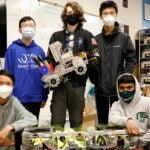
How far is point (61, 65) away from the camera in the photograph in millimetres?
2334

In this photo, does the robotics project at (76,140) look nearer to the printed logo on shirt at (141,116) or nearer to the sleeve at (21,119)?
the sleeve at (21,119)

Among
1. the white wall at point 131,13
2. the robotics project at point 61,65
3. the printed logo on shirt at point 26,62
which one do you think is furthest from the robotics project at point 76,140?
the white wall at point 131,13

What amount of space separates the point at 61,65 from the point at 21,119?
569 millimetres

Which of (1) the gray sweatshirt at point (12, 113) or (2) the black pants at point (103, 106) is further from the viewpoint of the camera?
(2) the black pants at point (103, 106)

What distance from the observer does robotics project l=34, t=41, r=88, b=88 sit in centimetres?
232

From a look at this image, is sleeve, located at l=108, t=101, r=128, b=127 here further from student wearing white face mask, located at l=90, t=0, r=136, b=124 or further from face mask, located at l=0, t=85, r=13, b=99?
face mask, located at l=0, t=85, r=13, b=99

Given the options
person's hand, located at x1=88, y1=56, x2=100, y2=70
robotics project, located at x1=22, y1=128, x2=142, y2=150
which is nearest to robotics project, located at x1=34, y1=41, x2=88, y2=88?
person's hand, located at x1=88, y1=56, x2=100, y2=70

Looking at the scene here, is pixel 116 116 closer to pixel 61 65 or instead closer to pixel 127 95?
pixel 127 95

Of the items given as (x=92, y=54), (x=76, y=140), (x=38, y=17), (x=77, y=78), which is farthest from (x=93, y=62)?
(x=38, y=17)

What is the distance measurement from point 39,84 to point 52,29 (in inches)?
76.7

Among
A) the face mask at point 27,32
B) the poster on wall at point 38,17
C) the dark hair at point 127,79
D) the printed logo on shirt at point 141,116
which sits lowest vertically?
the printed logo on shirt at point 141,116

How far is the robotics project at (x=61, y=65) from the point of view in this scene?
232 cm

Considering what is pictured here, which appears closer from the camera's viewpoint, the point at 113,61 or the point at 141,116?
the point at 141,116

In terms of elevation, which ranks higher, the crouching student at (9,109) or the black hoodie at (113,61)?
the black hoodie at (113,61)
